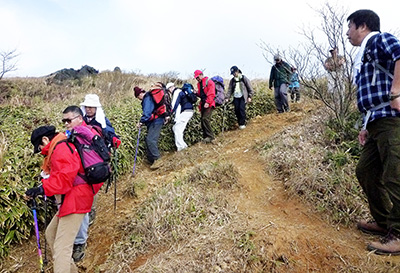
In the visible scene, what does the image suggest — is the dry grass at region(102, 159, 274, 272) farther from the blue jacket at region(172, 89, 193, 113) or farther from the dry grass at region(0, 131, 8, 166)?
the blue jacket at region(172, 89, 193, 113)

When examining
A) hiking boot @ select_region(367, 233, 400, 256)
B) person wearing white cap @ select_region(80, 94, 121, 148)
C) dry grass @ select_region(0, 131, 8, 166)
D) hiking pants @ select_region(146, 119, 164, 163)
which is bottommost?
hiking boot @ select_region(367, 233, 400, 256)

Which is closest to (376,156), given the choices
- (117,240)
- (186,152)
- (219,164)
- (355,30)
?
(355,30)

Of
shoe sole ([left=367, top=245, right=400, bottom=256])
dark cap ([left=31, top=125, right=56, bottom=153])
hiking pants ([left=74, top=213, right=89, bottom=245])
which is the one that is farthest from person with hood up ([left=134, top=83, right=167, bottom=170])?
shoe sole ([left=367, top=245, right=400, bottom=256])

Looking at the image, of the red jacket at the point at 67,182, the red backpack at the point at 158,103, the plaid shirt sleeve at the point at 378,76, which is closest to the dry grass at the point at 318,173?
the plaid shirt sleeve at the point at 378,76

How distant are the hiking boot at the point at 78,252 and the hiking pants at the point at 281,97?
694 cm

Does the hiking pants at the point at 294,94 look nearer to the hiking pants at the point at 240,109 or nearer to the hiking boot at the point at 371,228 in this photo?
the hiking pants at the point at 240,109

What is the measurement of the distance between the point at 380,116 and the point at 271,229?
1.59 metres

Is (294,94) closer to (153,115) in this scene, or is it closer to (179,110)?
(179,110)

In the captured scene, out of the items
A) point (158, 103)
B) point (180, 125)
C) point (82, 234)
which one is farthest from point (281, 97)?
point (82, 234)

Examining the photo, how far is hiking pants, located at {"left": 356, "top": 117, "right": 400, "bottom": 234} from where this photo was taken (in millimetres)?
2609

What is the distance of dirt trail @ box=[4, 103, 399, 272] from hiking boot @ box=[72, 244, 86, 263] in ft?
0.25

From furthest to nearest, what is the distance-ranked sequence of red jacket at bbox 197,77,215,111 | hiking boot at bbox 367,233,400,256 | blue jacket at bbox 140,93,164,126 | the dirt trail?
red jacket at bbox 197,77,215,111
blue jacket at bbox 140,93,164,126
the dirt trail
hiking boot at bbox 367,233,400,256

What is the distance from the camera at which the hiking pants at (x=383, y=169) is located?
2.61 meters

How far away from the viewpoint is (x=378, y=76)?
2682 mm
